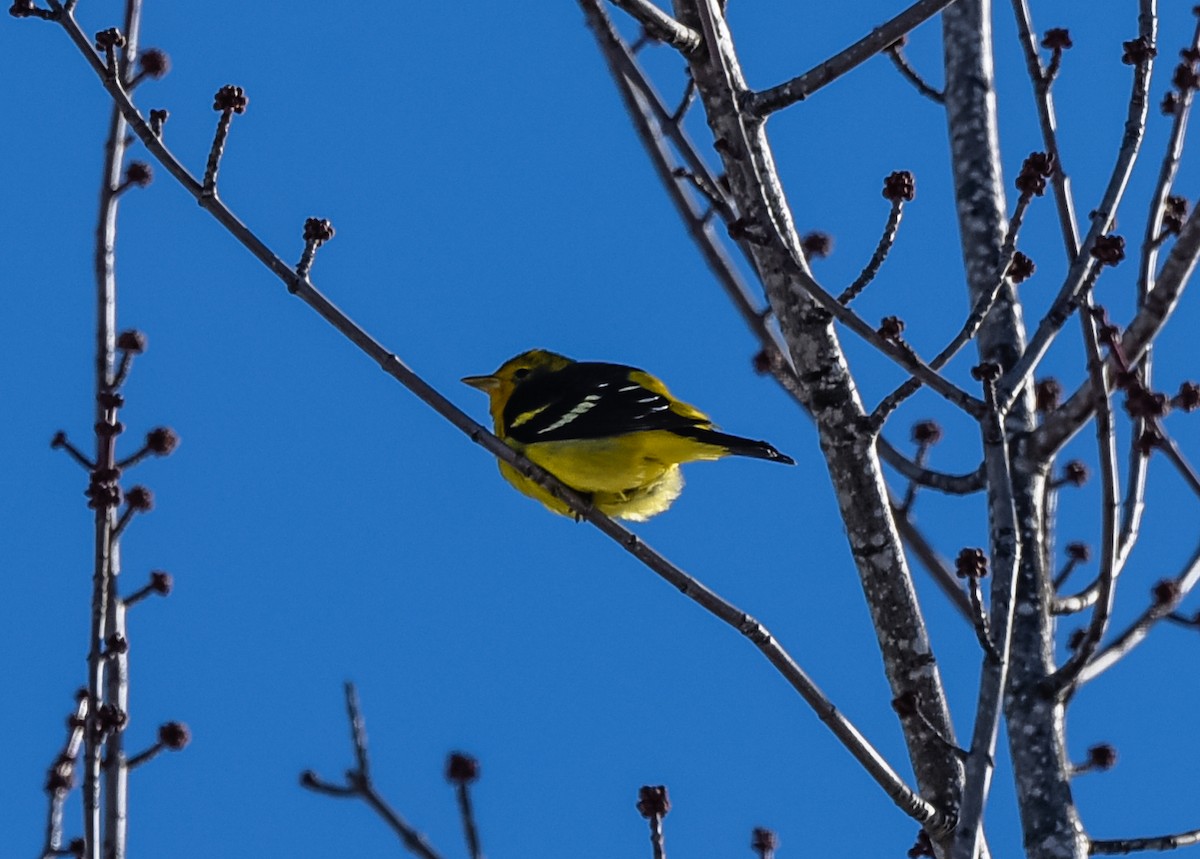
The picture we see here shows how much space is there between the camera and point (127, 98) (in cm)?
345

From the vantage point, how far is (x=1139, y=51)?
3.73 m

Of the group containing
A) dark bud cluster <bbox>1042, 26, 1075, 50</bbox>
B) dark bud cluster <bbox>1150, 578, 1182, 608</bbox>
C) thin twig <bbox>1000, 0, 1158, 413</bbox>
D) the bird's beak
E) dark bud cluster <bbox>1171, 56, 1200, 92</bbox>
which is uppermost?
the bird's beak

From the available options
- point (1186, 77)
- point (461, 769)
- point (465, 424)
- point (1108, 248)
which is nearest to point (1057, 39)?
point (1186, 77)

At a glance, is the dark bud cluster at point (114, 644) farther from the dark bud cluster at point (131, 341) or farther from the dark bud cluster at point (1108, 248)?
the dark bud cluster at point (1108, 248)

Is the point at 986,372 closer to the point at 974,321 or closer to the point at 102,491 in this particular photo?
the point at 974,321

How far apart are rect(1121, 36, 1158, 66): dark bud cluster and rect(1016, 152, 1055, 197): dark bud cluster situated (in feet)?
1.42

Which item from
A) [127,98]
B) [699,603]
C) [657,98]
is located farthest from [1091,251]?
[127,98]

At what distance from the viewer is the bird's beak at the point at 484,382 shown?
6.98 m

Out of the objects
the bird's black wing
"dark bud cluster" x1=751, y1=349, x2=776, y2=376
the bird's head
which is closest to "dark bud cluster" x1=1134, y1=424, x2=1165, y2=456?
"dark bud cluster" x1=751, y1=349, x2=776, y2=376

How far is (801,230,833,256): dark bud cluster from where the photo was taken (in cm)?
530

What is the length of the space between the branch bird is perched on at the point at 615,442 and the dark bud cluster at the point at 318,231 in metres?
1.83

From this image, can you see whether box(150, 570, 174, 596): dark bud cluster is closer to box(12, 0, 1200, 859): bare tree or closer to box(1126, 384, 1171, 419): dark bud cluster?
box(12, 0, 1200, 859): bare tree

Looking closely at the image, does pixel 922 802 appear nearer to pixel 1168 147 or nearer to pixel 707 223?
pixel 1168 147

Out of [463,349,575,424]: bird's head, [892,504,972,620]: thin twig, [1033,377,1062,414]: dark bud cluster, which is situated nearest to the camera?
[892,504,972,620]: thin twig
